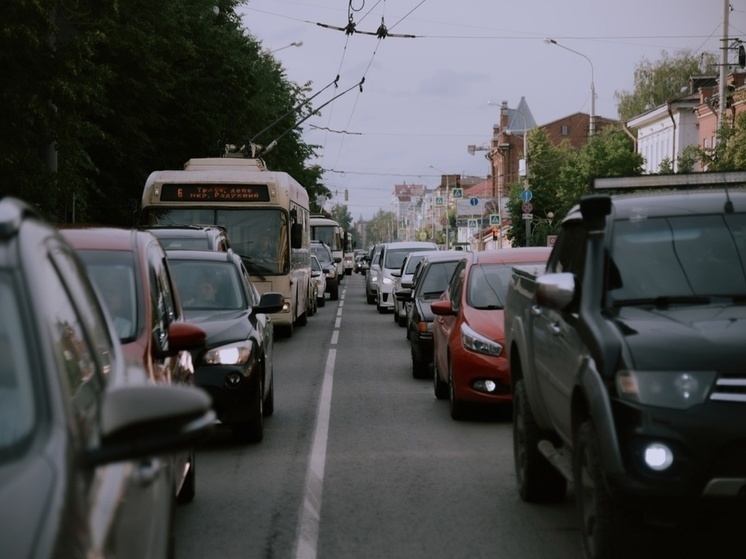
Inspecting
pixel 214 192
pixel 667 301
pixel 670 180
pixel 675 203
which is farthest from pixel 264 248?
pixel 667 301

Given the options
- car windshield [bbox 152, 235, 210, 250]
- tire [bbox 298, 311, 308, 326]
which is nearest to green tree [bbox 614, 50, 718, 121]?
tire [bbox 298, 311, 308, 326]

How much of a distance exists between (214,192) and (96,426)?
69.2ft

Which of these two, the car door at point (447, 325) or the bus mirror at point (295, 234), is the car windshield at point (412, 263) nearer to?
the bus mirror at point (295, 234)

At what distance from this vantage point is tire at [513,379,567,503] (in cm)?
841

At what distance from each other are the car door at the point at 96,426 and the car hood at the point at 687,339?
2239 mm

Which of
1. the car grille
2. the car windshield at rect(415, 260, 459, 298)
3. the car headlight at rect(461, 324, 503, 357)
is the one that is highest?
the car grille

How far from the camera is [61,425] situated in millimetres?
3016

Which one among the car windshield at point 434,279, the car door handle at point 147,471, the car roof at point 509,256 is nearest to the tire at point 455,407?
the car roof at point 509,256

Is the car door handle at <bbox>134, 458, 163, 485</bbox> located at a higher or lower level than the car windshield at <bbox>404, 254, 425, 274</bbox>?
higher

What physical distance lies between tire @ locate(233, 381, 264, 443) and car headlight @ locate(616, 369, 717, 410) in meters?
5.90

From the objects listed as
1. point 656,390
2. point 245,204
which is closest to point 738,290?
point 656,390

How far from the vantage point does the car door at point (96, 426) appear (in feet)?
10.4

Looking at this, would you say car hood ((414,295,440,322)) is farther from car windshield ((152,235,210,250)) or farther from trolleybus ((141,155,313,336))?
trolleybus ((141,155,313,336))

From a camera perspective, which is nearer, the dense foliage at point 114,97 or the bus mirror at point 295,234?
the dense foliage at point 114,97
